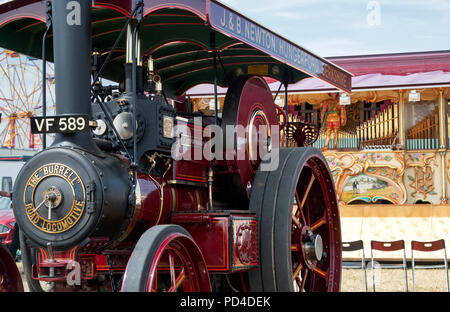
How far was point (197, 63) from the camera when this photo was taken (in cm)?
531

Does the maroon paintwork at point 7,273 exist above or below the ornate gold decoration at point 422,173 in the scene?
below

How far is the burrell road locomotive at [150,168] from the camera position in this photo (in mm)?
3262

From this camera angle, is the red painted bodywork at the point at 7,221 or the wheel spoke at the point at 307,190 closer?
the wheel spoke at the point at 307,190

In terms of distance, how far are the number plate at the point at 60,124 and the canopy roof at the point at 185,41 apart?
72cm

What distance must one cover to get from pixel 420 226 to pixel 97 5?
9236 mm

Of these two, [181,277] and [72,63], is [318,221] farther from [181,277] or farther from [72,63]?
[72,63]

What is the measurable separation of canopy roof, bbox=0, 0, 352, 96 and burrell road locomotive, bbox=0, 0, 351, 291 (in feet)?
0.04

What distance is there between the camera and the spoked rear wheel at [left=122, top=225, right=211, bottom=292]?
2898 mm

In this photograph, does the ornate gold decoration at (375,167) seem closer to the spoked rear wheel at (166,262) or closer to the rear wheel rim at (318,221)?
the rear wheel rim at (318,221)

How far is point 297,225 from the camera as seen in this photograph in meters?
4.65

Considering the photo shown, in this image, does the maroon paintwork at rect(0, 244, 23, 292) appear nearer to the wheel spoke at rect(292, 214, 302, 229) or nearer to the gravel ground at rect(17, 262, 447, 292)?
the wheel spoke at rect(292, 214, 302, 229)

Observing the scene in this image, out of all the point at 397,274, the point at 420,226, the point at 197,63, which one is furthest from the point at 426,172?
the point at 197,63

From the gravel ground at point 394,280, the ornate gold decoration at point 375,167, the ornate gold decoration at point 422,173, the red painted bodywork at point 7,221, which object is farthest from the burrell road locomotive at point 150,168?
the ornate gold decoration at point 422,173

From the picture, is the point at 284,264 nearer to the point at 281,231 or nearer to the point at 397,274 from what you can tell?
the point at 281,231
